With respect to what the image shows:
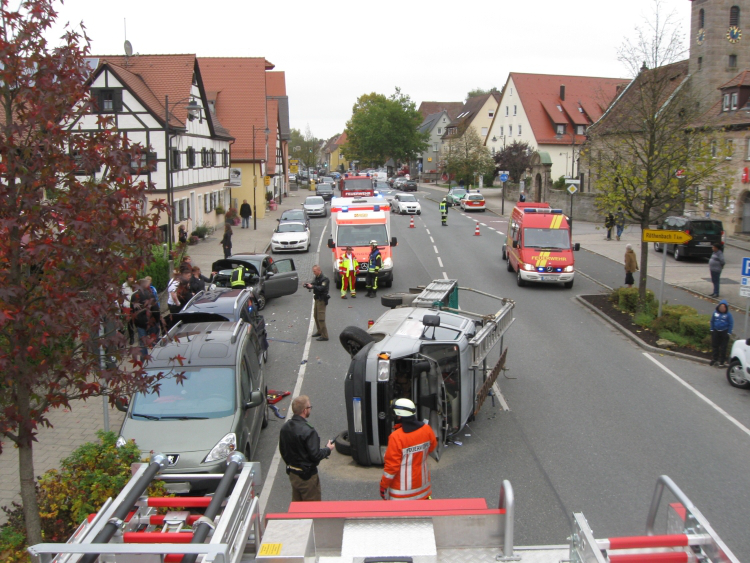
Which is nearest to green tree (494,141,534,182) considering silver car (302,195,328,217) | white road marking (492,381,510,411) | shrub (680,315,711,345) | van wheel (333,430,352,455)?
silver car (302,195,328,217)

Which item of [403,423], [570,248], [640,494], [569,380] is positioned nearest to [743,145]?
[570,248]

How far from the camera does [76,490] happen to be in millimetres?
6922

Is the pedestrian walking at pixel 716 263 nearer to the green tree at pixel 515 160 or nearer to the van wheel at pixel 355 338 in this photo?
the van wheel at pixel 355 338

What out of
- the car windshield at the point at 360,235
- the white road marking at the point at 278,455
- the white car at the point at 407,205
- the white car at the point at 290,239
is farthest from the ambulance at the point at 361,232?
the white car at the point at 407,205

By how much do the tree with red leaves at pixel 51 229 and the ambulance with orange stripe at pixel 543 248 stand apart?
58.3 ft

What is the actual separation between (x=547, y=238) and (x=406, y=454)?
17.7 metres

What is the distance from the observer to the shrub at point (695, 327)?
1606cm

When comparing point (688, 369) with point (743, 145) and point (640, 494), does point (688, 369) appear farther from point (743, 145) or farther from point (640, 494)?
point (743, 145)

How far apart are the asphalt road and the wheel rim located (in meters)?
0.22

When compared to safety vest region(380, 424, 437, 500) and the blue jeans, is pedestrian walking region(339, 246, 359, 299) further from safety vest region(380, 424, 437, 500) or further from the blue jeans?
safety vest region(380, 424, 437, 500)

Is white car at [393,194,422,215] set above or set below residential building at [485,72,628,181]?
below

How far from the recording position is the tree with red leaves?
215 inches

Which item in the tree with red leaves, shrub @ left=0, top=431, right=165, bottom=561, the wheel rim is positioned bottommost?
the wheel rim

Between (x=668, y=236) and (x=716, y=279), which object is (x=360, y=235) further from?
(x=716, y=279)
